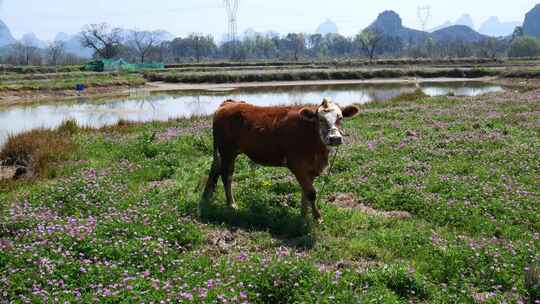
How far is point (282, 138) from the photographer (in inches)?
371

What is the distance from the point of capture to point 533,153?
42.0ft

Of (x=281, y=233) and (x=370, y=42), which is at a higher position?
(x=370, y=42)

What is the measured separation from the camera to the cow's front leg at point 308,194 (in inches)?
347

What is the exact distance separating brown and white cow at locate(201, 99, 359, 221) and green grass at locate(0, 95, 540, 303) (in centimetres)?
70

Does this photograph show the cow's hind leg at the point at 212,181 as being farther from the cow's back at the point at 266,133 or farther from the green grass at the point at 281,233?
the cow's back at the point at 266,133

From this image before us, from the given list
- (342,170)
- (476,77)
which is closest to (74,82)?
(342,170)

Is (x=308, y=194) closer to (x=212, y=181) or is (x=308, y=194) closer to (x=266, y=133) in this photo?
(x=266, y=133)

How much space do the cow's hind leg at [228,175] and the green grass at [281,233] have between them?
33 centimetres

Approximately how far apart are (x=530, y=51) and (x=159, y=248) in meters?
188

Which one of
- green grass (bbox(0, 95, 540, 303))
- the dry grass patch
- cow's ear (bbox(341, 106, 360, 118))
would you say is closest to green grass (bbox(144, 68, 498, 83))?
green grass (bbox(0, 95, 540, 303))

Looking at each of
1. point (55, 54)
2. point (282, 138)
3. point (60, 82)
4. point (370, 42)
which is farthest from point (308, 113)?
point (370, 42)

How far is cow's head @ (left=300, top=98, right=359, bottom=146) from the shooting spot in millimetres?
8164

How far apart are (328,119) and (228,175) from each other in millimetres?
2628

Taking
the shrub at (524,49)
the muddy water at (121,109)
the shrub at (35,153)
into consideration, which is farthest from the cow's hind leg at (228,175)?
the shrub at (524,49)
